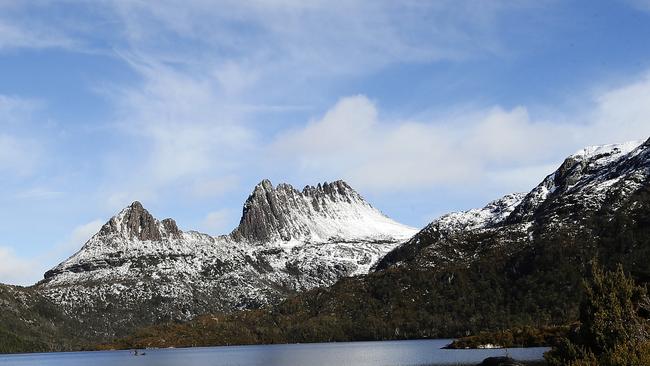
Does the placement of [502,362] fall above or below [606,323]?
below

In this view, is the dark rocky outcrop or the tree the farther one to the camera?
the dark rocky outcrop

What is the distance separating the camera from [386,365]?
16388 centimetres

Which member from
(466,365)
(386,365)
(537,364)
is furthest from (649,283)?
(386,365)

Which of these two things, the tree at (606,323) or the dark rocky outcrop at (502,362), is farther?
the dark rocky outcrop at (502,362)

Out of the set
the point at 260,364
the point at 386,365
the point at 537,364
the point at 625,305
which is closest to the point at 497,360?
the point at 537,364

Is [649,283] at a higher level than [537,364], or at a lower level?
higher

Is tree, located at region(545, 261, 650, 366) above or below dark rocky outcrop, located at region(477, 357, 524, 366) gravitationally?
above

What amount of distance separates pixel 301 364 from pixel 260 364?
16576mm

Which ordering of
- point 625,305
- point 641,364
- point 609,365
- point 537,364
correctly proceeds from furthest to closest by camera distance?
point 537,364, point 625,305, point 609,365, point 641,364

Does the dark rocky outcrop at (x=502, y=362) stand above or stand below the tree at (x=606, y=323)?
below

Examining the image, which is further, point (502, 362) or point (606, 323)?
point (502, 362)

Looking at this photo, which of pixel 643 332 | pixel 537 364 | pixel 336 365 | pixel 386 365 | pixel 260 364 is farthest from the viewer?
pixel 260 364

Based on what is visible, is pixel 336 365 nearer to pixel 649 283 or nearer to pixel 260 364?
pixel 260 364

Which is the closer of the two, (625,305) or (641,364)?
(641,364)
